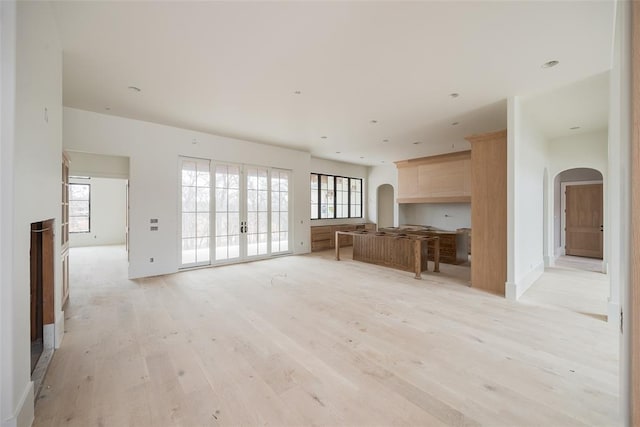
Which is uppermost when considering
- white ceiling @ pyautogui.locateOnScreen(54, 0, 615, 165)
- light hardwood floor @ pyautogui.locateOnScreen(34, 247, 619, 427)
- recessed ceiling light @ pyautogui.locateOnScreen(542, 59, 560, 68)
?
white ceiling @ pyautogui.locateOnScreen(54, 0, 615, 165)

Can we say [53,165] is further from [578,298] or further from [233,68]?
[578,298]

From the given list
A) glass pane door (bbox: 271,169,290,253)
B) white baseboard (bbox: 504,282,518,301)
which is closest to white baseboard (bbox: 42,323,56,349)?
glass pane door (bbox: 271,169,290,253)

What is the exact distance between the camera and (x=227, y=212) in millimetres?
6414

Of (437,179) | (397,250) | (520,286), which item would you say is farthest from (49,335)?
(437,179)

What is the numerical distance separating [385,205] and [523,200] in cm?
678

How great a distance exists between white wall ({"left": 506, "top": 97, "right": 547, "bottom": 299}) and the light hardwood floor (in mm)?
639

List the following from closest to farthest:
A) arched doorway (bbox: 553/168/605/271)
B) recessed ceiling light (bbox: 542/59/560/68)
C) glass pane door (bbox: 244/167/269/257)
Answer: recessed ceiling light (bbox: 542/59/560/68) < glass pane door (bbox: 244/167/269/257) < arched doorway (bbox: 553/168/605/271)

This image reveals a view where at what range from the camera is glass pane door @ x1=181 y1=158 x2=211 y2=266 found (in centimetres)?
583

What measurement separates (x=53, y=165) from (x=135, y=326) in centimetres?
186

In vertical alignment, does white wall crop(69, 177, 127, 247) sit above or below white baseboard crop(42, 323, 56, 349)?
above

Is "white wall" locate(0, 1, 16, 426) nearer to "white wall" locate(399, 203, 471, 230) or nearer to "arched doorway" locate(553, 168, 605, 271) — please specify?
"white wall" locate(399, 203, 471, 230)

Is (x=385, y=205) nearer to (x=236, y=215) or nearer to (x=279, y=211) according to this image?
(x=279, y=211)

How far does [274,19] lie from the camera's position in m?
2.42

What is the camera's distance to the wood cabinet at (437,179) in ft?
22.4
